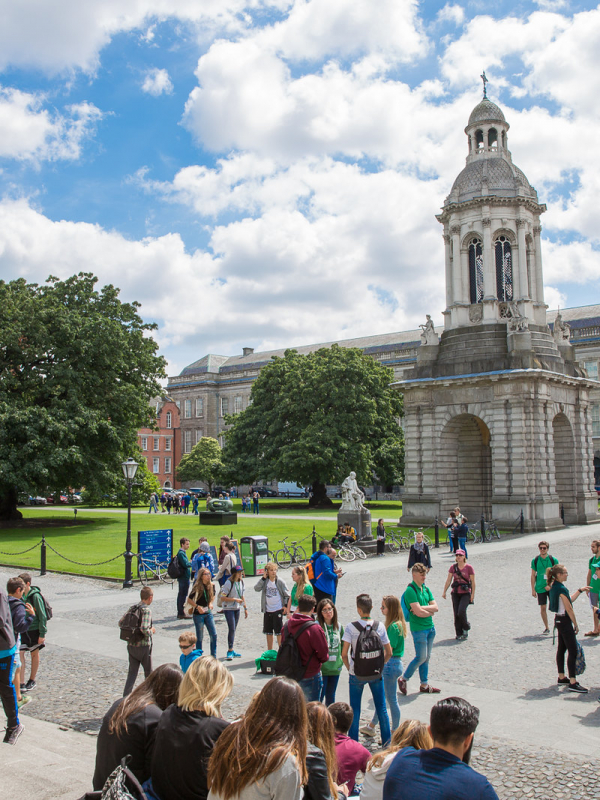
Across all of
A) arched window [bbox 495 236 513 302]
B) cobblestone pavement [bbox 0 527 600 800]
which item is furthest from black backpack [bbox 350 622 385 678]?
arched window [bbox 495 236 513 302]

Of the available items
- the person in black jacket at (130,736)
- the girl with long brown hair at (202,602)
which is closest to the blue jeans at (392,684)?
the person in black jacket at (130,736)

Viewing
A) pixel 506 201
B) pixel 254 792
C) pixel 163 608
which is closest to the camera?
pixel 254 792

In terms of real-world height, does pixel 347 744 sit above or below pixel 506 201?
below

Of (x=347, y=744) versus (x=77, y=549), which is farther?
(x=77, y=549)

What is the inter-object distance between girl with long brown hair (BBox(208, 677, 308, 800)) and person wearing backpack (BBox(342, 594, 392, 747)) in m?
3.60

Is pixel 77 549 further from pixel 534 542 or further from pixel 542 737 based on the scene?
pixel 542 737

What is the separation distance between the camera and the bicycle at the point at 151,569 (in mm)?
21016

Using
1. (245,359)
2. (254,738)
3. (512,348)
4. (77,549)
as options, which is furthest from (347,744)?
(245,359)

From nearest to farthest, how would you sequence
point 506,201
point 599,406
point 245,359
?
point 506,201, point 599,406, point 245,359

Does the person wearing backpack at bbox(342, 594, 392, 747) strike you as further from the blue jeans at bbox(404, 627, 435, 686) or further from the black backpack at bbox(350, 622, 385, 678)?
the blue jeans at bbox(404, 627, 435, 686)

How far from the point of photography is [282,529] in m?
34.6

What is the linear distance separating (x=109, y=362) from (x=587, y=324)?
5849cm

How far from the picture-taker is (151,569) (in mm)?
21203

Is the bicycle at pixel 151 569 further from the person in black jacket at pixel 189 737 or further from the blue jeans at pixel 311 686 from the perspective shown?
the person in black jacket at pixel 189 737
